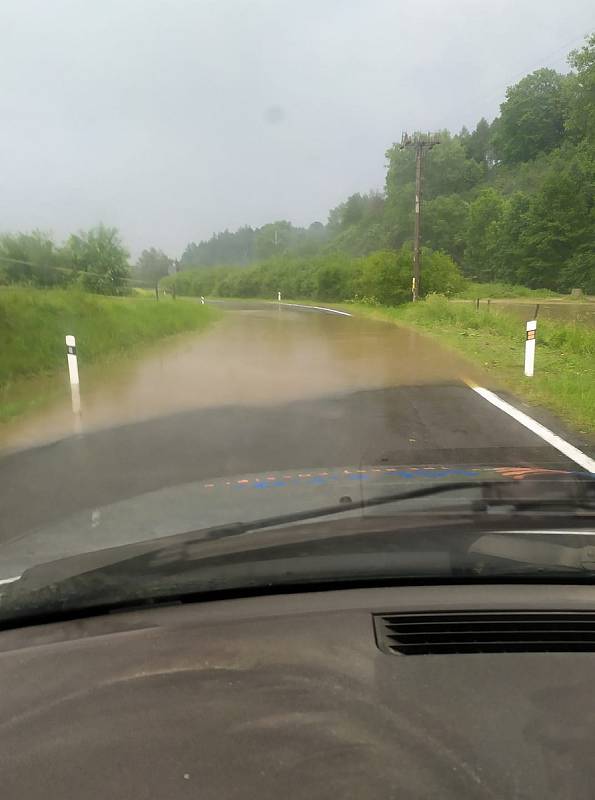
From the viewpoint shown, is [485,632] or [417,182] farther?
[417,182]

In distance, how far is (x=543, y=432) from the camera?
7301mm

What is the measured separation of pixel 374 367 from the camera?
13.2 m

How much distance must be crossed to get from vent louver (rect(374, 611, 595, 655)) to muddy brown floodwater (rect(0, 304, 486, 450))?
639cm

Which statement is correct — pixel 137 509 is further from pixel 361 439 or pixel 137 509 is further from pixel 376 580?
pixel 361 439

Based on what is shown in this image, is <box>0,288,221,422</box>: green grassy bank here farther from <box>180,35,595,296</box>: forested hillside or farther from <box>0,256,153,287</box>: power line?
<box>180,35,595,296</box>: forested hillside

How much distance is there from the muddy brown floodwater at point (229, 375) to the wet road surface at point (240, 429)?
0.04 metres

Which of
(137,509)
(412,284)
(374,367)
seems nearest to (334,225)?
(412,284)

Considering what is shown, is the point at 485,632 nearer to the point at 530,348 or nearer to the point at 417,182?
the point at 530,348

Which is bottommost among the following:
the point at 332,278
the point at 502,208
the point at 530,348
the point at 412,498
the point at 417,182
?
the point at 530,348

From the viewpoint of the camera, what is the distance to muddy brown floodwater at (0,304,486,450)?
8.99 meters

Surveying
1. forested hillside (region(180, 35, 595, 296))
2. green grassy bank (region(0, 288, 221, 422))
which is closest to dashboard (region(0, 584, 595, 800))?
green grassy bank (region(0, 288, 221, 422))

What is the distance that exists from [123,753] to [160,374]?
11736 millimetres

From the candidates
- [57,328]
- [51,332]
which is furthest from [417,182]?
[51,332]

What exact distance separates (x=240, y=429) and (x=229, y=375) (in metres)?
4.90
